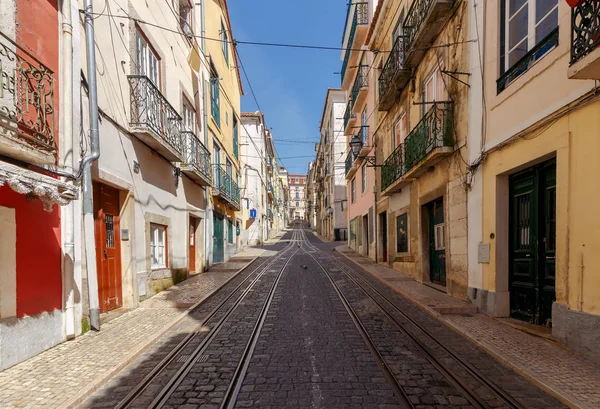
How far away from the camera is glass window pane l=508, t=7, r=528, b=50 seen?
568cm

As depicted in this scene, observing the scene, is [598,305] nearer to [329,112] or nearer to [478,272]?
[478,272]

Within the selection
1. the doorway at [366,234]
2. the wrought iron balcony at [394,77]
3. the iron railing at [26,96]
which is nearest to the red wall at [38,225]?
the iron railing at [26,96]

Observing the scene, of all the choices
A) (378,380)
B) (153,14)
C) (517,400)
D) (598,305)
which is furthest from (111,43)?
(598,305)

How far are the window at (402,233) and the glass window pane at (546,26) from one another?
7.24 meters

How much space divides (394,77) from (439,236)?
5.49 meters

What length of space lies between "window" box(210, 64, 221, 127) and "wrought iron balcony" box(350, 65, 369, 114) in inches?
288

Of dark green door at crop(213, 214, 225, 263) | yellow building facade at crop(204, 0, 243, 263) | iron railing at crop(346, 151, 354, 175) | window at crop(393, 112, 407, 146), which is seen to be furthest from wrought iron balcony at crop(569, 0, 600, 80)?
iron railing at crop(346, 151, 354, 175)

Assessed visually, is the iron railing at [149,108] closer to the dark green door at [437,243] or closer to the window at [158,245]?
the window at [158,245]

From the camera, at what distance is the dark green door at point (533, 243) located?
505cm

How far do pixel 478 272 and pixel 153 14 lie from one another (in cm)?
997

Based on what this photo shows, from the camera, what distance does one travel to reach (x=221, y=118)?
16.3m

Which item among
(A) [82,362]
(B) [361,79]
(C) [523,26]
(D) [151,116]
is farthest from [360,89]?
(A) [82,362]

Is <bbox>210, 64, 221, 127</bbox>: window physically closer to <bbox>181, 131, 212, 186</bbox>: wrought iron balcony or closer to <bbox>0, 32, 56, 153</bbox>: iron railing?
<bbox>181, 131, 212, 186</bbox>: wrought iron balcony

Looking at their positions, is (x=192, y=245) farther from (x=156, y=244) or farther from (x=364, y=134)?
(x=364, y=134)
